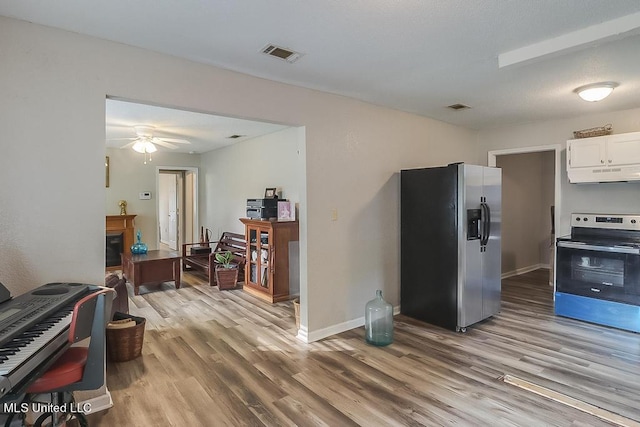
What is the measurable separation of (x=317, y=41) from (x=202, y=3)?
2.54 ft

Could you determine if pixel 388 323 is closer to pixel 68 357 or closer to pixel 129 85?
pixel 68 357

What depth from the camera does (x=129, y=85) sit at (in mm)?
2369

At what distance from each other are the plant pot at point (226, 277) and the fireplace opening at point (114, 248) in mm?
2869

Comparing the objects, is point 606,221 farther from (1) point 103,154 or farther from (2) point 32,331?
(2) point 32,331

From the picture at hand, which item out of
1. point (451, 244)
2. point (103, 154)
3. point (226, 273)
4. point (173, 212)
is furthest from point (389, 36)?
point (173, 212)

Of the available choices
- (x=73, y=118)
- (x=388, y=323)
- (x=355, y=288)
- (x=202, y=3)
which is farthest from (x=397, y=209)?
(x=73, y=118)

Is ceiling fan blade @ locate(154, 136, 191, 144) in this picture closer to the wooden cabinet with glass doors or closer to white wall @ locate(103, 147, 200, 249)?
white wall @ locate(103, 147, 200, 249)

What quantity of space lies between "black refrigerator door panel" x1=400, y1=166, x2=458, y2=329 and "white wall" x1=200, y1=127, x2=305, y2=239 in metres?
1.48

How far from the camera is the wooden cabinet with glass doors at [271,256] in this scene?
184 inches

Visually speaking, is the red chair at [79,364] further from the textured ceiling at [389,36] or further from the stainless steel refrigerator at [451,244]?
the stainless steel refrigerator at [451,244]

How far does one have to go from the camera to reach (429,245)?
3.82 m

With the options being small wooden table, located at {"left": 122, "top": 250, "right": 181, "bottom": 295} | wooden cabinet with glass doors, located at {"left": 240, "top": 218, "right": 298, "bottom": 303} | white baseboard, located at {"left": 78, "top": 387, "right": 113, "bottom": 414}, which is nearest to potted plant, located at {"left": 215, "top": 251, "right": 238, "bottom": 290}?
wooden cabinet with glass doors, located at {"left": 240, "top": 218, "right": 298, "bottom": 303}

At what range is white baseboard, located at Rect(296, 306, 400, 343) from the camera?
3363mm

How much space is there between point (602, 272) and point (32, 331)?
4.88 meters
